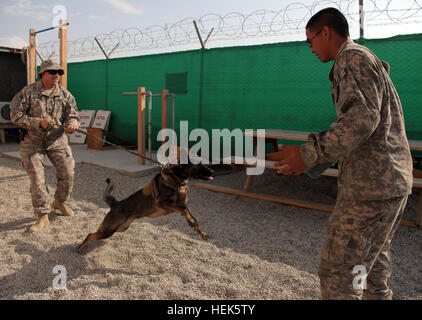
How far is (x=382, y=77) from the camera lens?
1661 millimetres

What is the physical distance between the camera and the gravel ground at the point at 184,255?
2.60 m

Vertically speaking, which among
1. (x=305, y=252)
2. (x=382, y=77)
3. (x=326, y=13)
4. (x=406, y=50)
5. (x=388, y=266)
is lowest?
(x=305, y=252)

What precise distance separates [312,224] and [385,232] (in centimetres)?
262

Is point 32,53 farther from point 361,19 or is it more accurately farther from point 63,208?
point 361,19

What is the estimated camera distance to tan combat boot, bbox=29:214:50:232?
369 cm

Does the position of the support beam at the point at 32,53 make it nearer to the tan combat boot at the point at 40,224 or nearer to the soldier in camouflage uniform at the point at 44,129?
the soldier in camouflage uniform at the point at 44,129

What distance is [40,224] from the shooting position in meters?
3.76

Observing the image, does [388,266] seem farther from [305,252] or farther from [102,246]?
[102,246]

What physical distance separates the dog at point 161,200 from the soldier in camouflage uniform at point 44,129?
1.18 metres

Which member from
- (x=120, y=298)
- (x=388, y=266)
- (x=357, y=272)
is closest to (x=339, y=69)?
(x=357, y=272)

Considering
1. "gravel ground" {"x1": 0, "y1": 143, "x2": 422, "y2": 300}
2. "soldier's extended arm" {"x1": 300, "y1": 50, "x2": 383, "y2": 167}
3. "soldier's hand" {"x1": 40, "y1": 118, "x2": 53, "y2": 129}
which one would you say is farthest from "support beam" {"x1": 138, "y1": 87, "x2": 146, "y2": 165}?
"soldier's extended arm" {"x1": 300, "y1": 50, "x2": 383, "y2": 167}

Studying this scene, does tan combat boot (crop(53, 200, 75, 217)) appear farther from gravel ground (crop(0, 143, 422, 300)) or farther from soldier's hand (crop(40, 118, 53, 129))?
soldier's hand (crop(40, 118, 53, 129))

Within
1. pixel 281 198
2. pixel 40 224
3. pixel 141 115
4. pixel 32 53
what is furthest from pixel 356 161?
pixel 32 53
